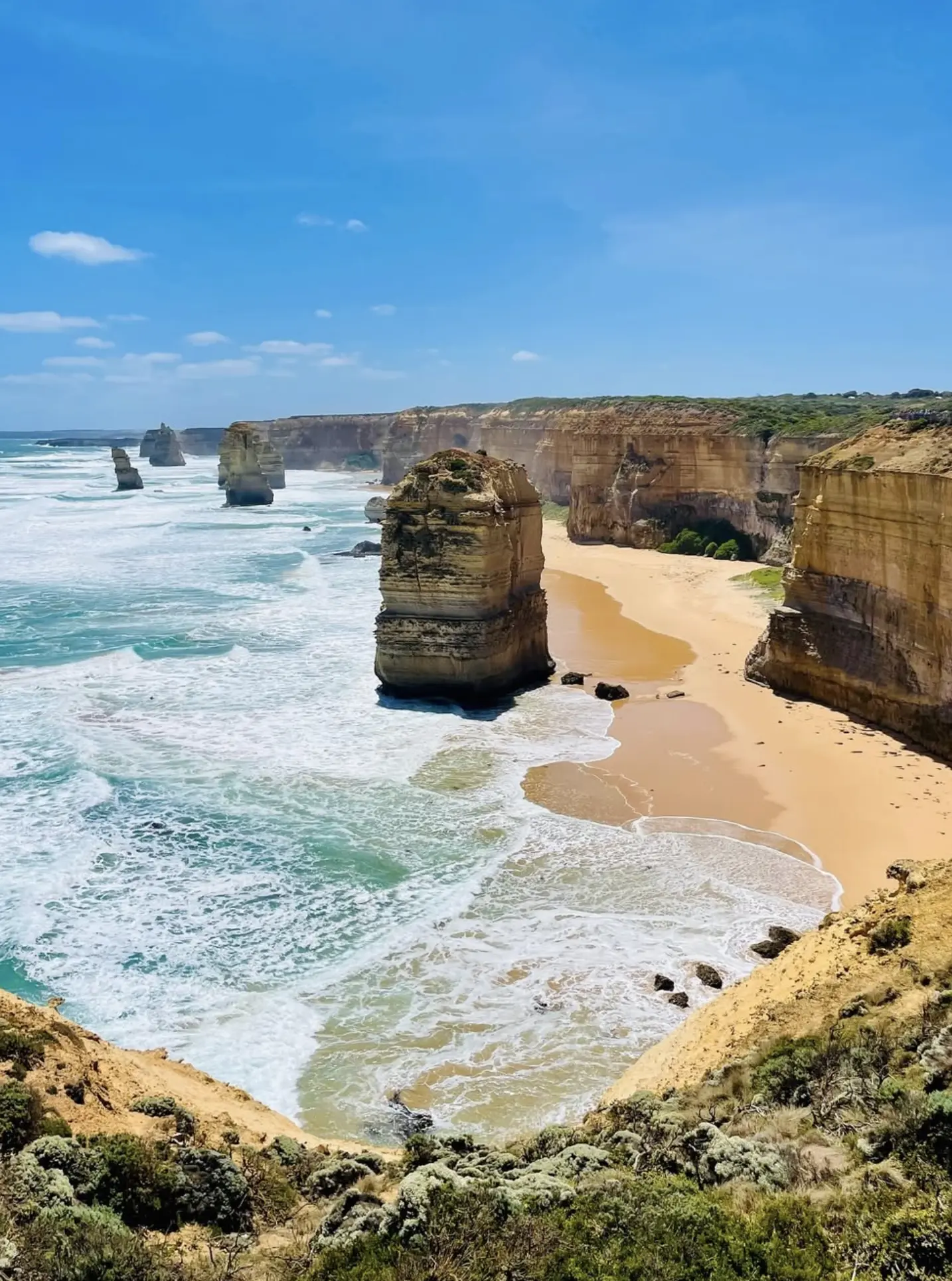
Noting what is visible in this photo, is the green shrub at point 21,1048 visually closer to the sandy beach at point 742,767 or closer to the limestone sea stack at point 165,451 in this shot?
the sandy beach at point 742,767

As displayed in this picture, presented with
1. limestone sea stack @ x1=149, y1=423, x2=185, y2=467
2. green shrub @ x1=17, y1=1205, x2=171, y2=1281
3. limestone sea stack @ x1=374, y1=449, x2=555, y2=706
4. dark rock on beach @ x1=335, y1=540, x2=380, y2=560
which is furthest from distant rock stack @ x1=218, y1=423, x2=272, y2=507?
green shrub @ x1=17, y1=1205, x2=171, y2=1281

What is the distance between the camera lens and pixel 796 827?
16062mm

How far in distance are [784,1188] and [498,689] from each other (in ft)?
56.9

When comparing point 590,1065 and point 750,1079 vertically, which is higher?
point 750,1079

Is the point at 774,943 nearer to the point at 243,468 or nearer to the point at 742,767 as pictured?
the point at 742,767

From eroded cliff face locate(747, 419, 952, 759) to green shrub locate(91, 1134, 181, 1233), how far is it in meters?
15.7

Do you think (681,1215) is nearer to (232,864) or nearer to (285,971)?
(285,971)

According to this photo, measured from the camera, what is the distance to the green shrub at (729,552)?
45.9 metres

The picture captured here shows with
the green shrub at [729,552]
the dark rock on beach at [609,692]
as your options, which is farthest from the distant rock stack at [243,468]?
the dark rock on beach at [609,692]

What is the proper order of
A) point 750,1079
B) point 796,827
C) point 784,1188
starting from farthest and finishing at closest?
point 796,827 < point 750,1079 < point 784,1188

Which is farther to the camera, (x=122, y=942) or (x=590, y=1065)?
(x=122, y=942)

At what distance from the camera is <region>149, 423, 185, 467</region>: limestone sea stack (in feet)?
436

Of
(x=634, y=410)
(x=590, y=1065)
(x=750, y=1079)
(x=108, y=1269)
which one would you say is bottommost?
(x=590, y=1065)

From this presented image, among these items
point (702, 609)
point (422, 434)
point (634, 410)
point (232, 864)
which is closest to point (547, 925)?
point (232, 864)
